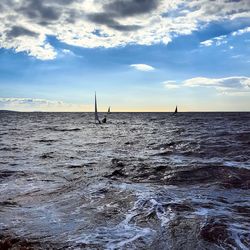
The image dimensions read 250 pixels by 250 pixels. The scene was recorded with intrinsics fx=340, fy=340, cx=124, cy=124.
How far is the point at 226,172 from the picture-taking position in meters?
13.2

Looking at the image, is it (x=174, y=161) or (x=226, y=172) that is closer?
(x=226, y=172)

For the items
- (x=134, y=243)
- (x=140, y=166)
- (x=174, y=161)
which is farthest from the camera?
(x=174, y=161)

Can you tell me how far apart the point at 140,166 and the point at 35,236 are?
30.4 ft

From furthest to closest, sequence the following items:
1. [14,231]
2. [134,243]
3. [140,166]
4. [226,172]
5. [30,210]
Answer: [140,166], [226,172], [30,210], [14,231], [134,243]

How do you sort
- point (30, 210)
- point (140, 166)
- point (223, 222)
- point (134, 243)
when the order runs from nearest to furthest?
point (134, 243)
point (223, 222)
point (30, 210)
point (140, 166)

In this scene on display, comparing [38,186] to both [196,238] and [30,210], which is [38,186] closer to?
[30,210]

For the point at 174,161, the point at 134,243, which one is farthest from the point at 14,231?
the point at 174,161

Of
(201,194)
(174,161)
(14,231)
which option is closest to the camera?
(14,231)

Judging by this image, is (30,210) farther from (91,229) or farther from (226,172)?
(226,172)

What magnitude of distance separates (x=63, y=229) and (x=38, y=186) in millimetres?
4615

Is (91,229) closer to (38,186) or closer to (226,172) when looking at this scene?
(38,186)

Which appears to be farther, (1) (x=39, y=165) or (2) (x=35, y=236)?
(1) (x=39, y=165)

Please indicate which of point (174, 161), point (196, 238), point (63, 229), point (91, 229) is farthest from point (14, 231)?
point (174, 161)

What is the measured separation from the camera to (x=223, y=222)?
24.2ft
